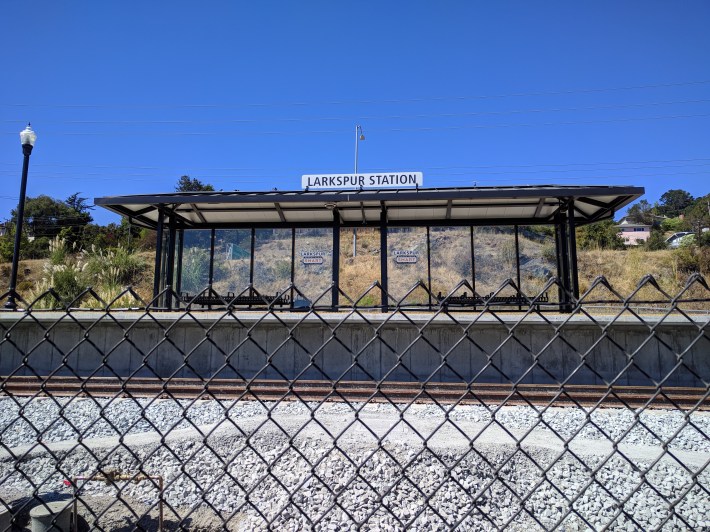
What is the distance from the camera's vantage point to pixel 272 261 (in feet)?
53.9

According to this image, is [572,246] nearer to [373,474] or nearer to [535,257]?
[535,257]

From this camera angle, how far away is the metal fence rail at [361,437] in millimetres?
2561

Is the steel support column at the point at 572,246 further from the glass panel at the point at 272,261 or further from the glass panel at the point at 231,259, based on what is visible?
the glass panel at the point at 231,259

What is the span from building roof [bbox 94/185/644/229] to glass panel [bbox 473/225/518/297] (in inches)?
13.3

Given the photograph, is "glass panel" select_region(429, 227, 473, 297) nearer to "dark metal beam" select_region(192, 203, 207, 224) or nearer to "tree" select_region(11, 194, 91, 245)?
"dark metal beam" select_region(192, 203, 207, 224)

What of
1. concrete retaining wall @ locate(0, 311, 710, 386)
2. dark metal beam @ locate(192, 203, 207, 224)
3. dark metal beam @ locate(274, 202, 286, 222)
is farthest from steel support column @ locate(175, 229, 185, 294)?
concrete retaining wall @ locate(0, 311, 710, 386)

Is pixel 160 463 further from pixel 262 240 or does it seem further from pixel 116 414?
pixel 262 240

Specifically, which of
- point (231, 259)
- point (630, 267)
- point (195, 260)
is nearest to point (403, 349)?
point (231, 259)

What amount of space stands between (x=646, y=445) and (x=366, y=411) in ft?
12.0

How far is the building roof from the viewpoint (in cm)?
1409

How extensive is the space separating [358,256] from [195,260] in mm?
5637

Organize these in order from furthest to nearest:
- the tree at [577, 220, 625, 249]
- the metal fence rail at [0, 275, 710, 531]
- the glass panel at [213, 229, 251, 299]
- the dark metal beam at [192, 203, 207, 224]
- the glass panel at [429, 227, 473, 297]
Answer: the tree at [577, 220, 625, 249], the glass panel at [213, 229, 251, 299], the glass panel at [429, 227, 473, 297], the dark metal beam at [192, 203, 207, 224], the metal fence rail at [0, 275, 710, 531]

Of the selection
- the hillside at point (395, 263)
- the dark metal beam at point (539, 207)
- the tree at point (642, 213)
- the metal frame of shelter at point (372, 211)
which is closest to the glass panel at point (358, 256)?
the hillside at point (395, 263)

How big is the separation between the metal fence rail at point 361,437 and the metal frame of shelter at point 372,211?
413cm
